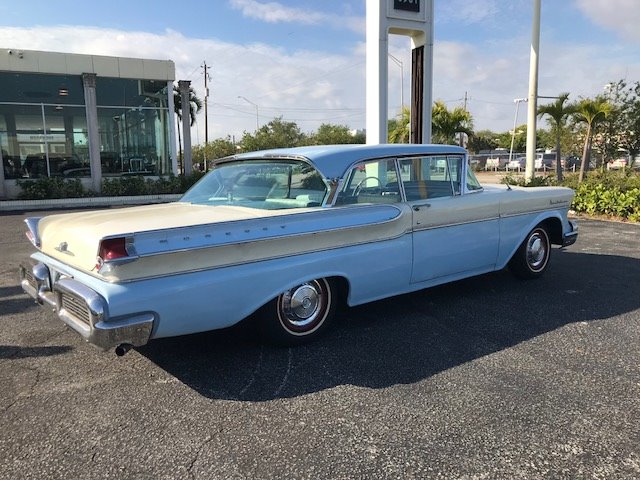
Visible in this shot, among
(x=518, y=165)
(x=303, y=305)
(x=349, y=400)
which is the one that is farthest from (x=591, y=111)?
(x=518, y=165)

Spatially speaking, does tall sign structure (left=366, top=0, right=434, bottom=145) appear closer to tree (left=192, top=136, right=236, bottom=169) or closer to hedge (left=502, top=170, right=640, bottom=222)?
hedge (left=502, top=170, right=640, bottom=222)

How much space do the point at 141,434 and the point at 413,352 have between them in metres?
1.93

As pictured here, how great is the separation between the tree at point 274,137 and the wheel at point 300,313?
140 feet

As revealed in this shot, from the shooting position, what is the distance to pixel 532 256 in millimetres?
5609

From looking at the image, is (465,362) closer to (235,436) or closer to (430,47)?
(235,436)

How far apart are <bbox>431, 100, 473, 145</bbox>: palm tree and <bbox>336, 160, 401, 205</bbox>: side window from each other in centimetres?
2128

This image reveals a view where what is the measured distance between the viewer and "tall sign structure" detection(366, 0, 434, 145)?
446 inches

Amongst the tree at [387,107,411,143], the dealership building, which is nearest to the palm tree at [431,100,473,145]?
the tree at [387,107,411,143]

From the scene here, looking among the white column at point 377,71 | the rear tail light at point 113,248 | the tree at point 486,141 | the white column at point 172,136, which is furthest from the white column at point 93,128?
the tree at point 486,141

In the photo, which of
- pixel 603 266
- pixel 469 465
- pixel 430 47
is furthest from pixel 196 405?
pixel 430 47

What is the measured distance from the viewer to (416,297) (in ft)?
16.8

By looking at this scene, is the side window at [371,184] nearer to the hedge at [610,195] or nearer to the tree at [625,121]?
the hedge at [610,195]

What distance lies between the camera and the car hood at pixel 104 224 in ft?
10.1

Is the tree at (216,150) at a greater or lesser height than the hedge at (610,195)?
greater
